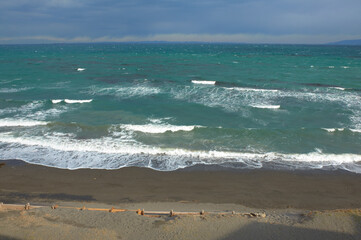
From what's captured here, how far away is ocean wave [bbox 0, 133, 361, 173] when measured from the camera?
13.3 meters

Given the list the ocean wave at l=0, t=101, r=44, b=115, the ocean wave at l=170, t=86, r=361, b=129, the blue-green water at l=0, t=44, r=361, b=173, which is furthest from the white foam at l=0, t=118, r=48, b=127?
the ocean wave at l=170, t=86, r=361, b=129

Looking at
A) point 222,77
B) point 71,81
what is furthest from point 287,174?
point 71,81

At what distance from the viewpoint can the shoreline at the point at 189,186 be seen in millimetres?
10500

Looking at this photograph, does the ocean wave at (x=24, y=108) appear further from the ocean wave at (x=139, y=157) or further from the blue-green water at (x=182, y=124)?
the ocean wave at (x=139, y=157)

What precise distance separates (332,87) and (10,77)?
43.0 m

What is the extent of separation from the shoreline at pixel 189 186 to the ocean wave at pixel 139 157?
61 cm

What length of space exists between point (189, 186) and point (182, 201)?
1.17 m

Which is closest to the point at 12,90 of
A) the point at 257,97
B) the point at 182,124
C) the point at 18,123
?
the point at 18,123

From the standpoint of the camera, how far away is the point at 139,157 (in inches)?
555

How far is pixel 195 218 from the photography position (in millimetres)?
8125

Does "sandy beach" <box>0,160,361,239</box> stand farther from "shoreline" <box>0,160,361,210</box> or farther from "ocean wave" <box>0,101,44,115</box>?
"ocean wave" <box>0,101,44,115</box>

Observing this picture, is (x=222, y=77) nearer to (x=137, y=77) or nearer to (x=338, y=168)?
(x=137, y=77)

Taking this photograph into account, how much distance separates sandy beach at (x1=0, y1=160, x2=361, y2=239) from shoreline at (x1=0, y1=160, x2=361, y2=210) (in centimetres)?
4

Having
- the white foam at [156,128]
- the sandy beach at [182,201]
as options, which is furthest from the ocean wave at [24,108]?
the sandy beach at [182,201]
